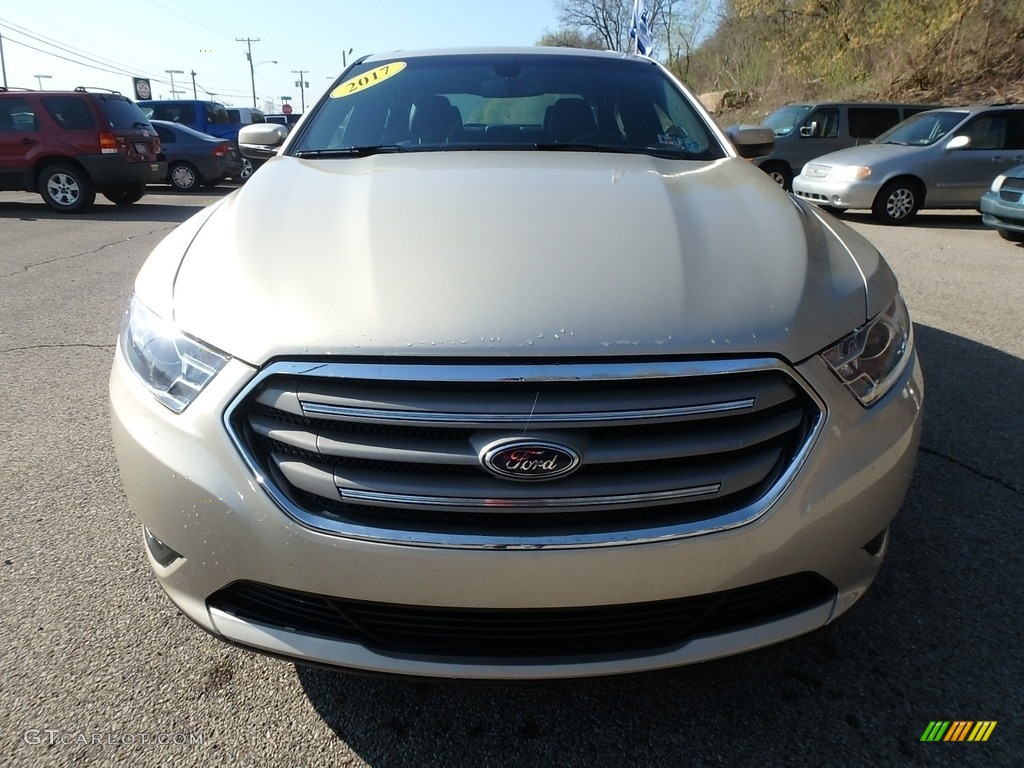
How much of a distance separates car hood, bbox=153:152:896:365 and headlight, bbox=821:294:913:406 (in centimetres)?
4

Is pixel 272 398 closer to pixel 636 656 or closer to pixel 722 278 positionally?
pixel 636 656

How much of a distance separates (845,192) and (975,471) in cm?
810

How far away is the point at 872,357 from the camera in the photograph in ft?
5.51

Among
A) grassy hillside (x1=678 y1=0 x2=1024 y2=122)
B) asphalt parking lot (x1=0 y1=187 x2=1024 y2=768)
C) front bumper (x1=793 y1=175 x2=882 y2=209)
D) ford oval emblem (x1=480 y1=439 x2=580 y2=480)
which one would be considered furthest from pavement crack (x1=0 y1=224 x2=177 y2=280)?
grassy hillside (x1=678 y1=0 x2=1024 y2=122)

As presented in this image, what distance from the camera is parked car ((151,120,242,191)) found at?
1429 cm

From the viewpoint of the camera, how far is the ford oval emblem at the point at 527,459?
141 centimetres

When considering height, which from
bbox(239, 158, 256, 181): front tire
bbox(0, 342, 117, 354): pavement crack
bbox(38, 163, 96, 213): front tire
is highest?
bbox(0, 342, 117, 354): pavement crack

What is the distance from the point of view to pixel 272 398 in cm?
149

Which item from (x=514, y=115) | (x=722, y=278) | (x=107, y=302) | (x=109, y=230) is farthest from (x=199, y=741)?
(x=109, y=230)

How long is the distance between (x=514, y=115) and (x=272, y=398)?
6.17 ft

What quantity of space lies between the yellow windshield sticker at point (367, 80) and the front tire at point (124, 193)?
9.96 metres

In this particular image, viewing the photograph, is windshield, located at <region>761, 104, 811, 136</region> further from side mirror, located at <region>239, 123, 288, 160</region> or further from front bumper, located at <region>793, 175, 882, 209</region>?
side mirror, located at <region>239, 123, 288, 160</region>

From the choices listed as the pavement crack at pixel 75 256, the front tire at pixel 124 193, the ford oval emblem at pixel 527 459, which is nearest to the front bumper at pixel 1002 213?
the ford oval emblem at pixel 527 459

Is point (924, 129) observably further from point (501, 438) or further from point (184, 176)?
point (184, 176)
